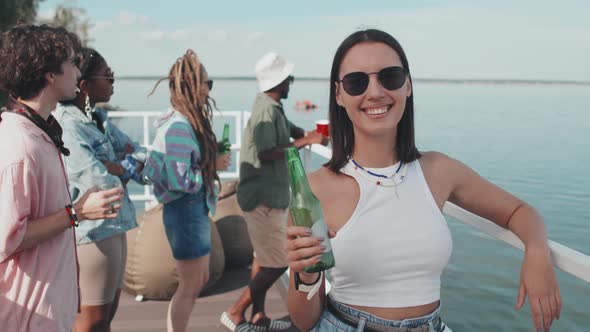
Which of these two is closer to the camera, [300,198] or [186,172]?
[300,198]

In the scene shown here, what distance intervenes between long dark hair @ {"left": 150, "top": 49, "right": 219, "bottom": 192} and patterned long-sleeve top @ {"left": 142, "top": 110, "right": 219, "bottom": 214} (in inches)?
1.7

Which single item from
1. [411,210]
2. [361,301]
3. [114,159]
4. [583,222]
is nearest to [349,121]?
[411,210]

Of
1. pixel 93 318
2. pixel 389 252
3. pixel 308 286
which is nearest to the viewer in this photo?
pixel 308 286

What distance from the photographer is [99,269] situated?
2.54m

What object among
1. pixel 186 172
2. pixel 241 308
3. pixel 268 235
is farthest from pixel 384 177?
pixel 241 308

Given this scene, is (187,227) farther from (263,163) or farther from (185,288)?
(263,163)

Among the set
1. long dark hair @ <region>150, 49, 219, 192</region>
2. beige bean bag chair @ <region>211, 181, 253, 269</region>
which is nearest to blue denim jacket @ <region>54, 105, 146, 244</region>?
long dark hair @ <region>150, 49, 219, 192</region>

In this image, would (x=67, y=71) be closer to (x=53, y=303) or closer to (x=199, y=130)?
(x=53, y=303)

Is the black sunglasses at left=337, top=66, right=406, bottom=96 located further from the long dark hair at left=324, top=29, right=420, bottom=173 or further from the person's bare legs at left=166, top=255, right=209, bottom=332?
the person's bare legs at left=166, top=255, right=209, bottom=332

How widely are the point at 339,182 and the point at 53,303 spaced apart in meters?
1.08

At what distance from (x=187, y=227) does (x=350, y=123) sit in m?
1.39

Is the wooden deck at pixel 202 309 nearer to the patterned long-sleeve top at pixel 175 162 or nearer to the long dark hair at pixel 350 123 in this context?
A: the patterned long-sleeve top at pixel 175 162

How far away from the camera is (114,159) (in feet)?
9.30

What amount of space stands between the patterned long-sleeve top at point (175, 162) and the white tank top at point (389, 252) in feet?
4.65
